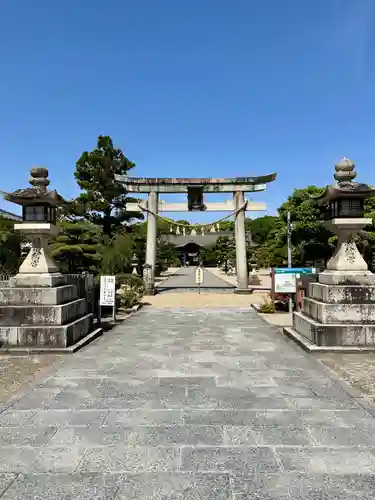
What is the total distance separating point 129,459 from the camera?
3.27 m

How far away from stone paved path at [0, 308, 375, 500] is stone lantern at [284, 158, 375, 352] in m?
1.24

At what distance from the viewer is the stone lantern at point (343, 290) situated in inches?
→ 295

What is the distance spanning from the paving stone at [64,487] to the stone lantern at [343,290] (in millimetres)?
5139

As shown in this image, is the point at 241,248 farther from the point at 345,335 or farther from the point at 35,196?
the point at 35,196

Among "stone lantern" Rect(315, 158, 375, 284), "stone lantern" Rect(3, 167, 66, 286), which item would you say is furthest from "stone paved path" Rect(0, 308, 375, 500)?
"stone lantern" Rect(3, 167, 66, 286)

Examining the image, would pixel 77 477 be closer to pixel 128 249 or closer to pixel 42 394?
pixel 42 394

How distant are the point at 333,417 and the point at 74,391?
2926 millimetres

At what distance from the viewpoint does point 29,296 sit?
25.8ft

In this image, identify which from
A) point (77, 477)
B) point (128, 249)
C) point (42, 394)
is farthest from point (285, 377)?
point (128, 249)

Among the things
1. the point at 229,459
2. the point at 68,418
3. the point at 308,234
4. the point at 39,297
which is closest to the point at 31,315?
the point at 39,297

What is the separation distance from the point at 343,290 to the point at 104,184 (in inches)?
969

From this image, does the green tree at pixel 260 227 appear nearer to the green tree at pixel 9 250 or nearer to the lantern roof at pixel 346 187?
the green tree at pixel 9 250

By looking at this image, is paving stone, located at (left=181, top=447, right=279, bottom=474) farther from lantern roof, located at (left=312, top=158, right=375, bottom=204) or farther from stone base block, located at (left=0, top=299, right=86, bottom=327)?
lantern roof, located at (left=312, top=158, right=375, bottom=204)

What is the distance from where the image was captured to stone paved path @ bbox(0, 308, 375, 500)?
9.43 feet
